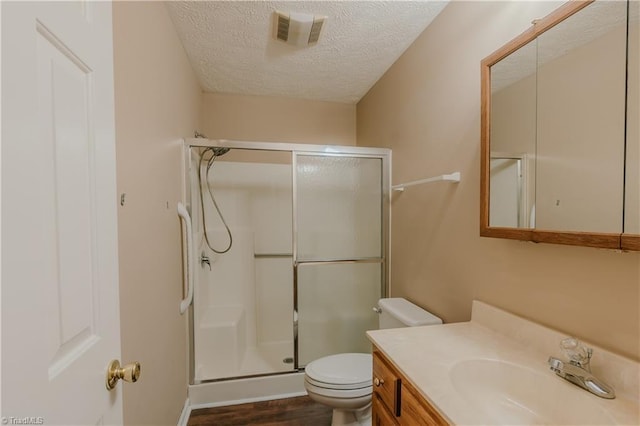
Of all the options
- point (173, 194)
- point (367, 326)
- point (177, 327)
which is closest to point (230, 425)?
point (177, 327)

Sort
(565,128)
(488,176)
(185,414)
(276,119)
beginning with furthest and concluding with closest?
(276,119)
(185,414)
(488,176)
(565,128)

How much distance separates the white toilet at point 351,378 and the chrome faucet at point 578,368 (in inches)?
27.2

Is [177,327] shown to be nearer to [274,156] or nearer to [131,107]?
[131,107]

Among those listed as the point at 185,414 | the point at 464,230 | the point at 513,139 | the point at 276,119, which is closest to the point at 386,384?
the point at 464,230

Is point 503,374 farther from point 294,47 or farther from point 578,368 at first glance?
point 294,47

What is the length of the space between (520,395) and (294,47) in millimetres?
2170

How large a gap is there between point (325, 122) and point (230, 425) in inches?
107

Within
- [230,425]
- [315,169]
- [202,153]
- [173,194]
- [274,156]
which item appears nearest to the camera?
[173,194]

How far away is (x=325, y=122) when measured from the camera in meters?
2.99

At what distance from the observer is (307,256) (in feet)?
7.32

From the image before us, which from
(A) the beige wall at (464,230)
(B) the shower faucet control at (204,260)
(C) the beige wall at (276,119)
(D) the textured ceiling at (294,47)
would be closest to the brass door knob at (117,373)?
(A) the beige wall at (464,230)

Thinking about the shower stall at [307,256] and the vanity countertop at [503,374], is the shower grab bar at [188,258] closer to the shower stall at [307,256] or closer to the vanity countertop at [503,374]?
the shower stall at [307,256]

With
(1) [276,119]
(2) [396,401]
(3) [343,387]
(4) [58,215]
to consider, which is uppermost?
(1) [276,119]

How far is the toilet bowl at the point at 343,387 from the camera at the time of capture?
155 centimetres
